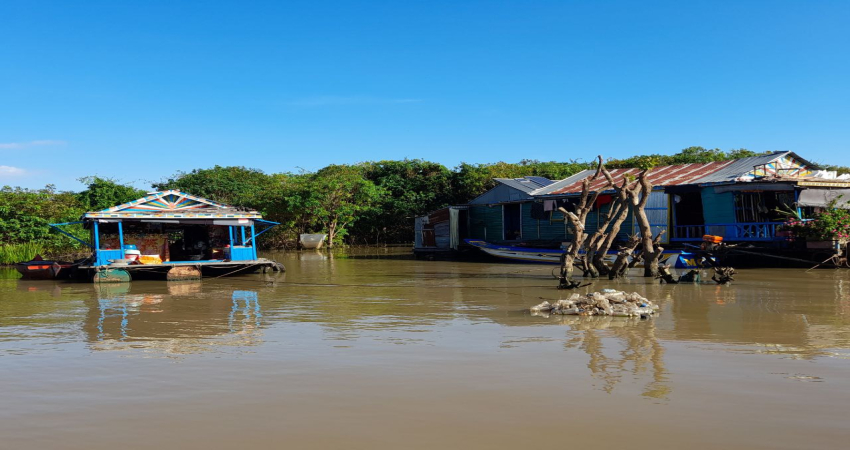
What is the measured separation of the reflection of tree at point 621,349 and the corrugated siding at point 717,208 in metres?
12.7

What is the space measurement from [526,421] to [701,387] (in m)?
1.67

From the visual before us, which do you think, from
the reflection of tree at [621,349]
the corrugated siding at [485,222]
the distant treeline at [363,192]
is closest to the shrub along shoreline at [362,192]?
the distant treeline at [363,192]

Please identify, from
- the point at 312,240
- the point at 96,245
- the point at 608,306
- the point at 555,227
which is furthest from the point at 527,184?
the point at 608,306

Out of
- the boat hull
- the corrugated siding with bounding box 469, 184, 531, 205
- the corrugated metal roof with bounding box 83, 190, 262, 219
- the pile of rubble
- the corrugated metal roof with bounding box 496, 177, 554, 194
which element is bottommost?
the pile of rubble

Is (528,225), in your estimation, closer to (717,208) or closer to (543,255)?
(543,255)

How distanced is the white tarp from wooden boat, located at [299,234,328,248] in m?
23.2

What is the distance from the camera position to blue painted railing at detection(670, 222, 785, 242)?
18.4 metres

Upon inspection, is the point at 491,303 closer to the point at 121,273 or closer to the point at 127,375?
the point at 127,375

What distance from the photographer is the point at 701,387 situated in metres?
5.05

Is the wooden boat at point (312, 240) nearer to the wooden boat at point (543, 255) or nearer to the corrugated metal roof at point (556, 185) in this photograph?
the wooden boat at point (543, 255)

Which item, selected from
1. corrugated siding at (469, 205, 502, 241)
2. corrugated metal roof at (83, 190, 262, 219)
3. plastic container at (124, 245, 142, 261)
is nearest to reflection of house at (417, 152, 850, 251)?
corrugated siding at (469, 205, 502, 241)

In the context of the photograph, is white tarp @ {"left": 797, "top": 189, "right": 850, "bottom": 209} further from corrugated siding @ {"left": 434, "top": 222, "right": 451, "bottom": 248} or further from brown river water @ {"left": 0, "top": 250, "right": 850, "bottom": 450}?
corrugated siding @ {"left": 434, "top": 222, "right": 451, "bottom": 248}

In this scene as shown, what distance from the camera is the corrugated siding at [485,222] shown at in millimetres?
27125

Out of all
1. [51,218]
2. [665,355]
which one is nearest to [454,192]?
[51,218]
